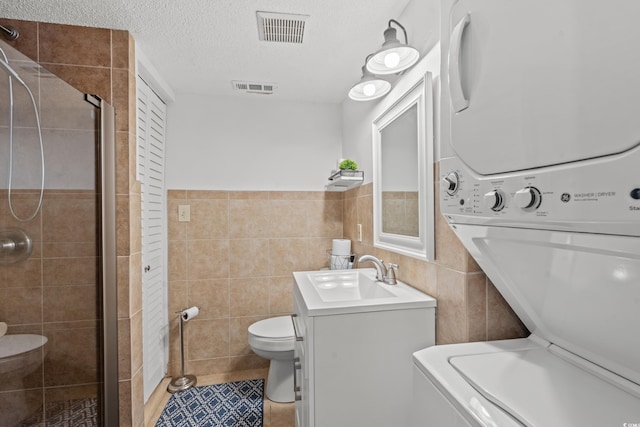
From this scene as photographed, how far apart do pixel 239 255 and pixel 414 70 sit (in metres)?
1.80

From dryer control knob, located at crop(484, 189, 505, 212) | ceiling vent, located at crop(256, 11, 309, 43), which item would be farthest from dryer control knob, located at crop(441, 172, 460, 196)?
Result: ceiling vent, located at crop(256, 11, 309, 43)

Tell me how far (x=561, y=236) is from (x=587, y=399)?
39cm

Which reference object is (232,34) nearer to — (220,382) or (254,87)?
(254,87)

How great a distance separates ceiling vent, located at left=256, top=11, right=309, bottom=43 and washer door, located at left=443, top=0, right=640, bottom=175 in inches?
38.8

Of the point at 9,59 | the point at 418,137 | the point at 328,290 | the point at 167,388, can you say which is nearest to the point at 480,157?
the point at 418,137

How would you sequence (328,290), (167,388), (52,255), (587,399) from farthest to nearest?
(167,388) < (328,290) < (52,255) < (587,399)

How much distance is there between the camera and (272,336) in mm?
1982

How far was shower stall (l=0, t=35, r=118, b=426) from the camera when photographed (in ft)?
3.54

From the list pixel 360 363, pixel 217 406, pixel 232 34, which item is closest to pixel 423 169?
pixel 360 363

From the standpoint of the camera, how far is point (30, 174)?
3.83 feet

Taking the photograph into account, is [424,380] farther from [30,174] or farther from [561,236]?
[30,174]

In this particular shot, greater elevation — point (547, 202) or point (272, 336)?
point (547, 202)

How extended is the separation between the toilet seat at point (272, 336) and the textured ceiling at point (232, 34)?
1.76 m

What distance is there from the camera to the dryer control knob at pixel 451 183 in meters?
0.74
